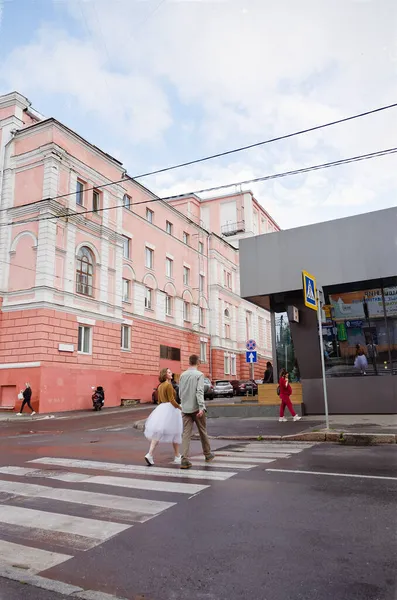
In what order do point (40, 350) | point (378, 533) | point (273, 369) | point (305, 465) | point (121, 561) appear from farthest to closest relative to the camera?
point (40, 350) → point (273, 369) → point (305, 465) → point (378, 533) → point (121, 561)

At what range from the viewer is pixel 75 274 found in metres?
26.9

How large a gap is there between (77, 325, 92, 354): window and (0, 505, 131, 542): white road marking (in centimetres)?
2215

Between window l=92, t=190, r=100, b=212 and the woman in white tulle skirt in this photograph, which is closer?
the woman in white tulle skirt

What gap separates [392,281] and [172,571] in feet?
43.2

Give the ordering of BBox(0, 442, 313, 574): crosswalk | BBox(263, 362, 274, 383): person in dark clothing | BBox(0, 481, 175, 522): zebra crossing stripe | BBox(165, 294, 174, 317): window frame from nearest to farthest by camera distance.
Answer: BBox(0, 442, 313, 574): crosswalk < BBox(0, 481, 175, 522): zebra crossing stripe < BBox(263, 362, 274, 383): person in dark clothing < BBox(165, 294, 174, 317): window frame

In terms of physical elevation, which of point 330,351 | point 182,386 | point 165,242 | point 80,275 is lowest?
point 182,386

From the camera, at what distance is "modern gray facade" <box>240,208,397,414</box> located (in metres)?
14.6

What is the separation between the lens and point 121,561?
3.61 meters

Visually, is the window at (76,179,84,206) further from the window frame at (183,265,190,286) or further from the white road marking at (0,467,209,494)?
the white road marking at (0,467,209,494)

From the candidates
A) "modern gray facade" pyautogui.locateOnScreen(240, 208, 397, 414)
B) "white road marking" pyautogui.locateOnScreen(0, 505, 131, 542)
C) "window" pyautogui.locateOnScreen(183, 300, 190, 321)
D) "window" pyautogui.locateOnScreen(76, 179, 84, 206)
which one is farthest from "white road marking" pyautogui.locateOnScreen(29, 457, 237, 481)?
"window" pyautogui.locateOnScreen(183, 300, 190, 321)

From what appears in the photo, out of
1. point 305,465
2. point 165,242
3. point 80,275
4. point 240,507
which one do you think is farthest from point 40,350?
point 240,507

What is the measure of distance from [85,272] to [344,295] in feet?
55.3

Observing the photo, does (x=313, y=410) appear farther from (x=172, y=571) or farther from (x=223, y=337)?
(x=223, y=337)

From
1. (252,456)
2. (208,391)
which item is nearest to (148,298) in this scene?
(208,391)
